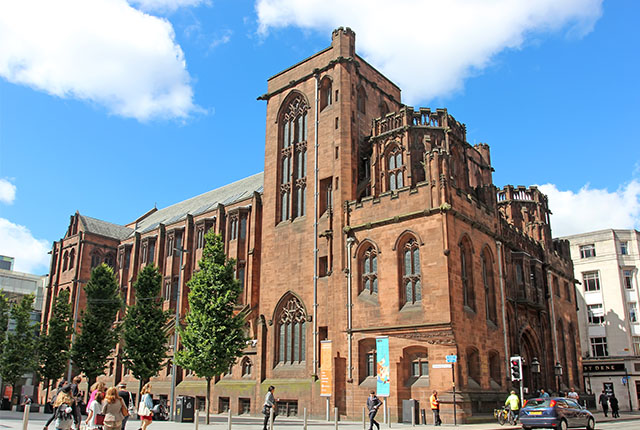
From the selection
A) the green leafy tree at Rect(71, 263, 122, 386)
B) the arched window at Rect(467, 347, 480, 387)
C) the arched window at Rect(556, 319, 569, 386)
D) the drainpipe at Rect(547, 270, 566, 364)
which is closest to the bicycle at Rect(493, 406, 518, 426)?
the arched window at Rect(467, 347, 480, 387)

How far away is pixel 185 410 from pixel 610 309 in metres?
50.9

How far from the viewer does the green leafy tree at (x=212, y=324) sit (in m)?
29.7

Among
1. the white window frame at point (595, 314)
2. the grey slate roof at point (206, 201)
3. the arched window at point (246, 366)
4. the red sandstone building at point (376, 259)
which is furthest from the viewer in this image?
the white window frame at point (595, 314)

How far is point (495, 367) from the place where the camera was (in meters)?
32.3

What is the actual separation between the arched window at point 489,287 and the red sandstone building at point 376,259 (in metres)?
0.09

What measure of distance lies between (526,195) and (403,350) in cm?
2475

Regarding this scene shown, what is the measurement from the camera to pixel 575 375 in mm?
44344

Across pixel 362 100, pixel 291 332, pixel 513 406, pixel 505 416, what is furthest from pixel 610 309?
pixel 291 332

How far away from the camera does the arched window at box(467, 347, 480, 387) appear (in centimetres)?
2967

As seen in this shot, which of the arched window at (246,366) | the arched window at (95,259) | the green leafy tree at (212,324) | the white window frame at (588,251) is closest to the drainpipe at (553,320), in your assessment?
the arched window at (246,366)

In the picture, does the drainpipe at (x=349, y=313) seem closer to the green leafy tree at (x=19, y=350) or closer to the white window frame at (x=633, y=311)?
the green leafy tree at (x=19, y=350)

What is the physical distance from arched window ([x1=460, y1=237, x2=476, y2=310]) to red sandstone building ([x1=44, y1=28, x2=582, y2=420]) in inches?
4.2

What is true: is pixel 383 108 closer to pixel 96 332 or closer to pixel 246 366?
pixel 246 366

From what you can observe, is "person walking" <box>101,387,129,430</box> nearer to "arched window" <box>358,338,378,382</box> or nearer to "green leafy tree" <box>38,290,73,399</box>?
"arched window" <box>358,338,378,382</box>
